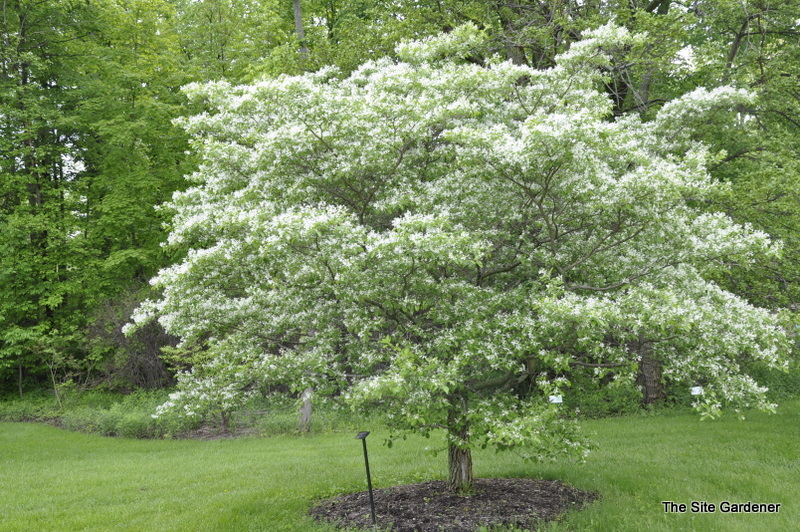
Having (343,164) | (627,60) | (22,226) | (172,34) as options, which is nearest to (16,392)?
(22,226)

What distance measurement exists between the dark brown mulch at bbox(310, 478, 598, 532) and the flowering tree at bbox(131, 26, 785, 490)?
56 centimetres

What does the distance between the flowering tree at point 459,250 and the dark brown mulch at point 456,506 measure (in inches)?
22.1

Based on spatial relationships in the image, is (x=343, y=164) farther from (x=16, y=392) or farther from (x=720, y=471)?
(x=16, y=392)

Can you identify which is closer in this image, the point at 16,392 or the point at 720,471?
the point at 720,471

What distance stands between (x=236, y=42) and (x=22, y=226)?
32.4 ft

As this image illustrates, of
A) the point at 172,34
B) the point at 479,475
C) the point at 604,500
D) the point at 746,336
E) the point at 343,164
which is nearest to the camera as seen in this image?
the point at 746,336

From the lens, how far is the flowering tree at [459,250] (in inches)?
233

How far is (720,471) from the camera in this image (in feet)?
30.1

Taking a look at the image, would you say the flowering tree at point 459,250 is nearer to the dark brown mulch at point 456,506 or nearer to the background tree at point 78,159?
the dark brown mulch at point 456,506

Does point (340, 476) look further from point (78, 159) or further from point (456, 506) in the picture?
point (78, 159)

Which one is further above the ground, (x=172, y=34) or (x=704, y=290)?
(x=172, y=34)

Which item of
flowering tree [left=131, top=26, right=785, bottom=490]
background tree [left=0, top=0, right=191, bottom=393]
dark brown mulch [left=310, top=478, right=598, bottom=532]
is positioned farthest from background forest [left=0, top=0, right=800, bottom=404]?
dark brown mulch [left=310, top=478, right=598, bottom=532]

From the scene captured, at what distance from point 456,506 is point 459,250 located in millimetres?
3918

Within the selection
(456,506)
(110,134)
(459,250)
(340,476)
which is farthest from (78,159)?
(459,250)
